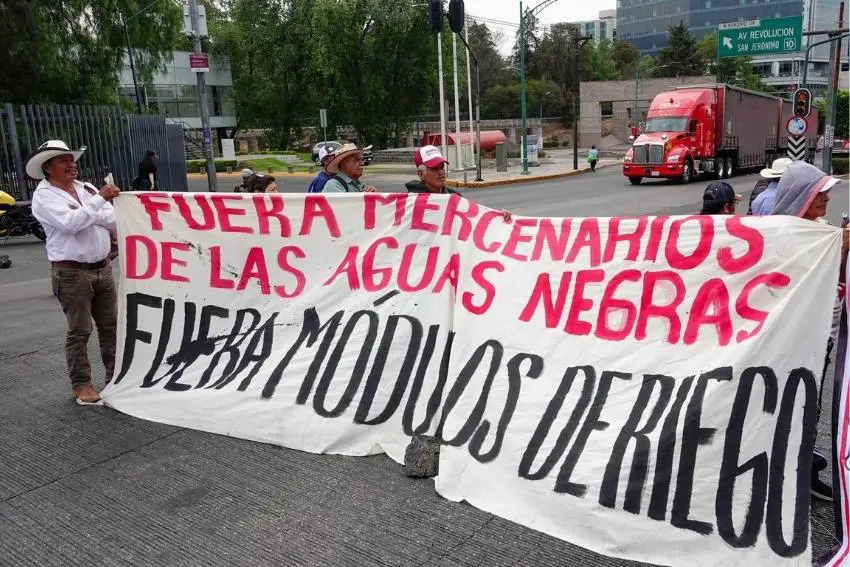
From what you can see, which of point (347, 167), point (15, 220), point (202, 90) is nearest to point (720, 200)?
point (347, 167)

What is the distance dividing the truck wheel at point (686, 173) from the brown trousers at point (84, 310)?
24.5 meters

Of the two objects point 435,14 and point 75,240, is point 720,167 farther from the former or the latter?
point 75,240

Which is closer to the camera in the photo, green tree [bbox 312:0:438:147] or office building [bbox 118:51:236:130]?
green tree [bbox 312:0:438:147]

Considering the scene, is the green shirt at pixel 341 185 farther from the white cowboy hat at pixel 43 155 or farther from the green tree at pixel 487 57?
the green tree at pixel 487 57

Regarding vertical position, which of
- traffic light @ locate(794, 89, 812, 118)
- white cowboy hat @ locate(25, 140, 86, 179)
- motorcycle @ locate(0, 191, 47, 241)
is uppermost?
traffic light @ locate(794, 89, 812, 118)

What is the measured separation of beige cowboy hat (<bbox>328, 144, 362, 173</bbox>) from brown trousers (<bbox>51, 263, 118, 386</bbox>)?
1799mm

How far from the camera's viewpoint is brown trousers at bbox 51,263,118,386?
4903 mm

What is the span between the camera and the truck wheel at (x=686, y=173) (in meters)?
26.7

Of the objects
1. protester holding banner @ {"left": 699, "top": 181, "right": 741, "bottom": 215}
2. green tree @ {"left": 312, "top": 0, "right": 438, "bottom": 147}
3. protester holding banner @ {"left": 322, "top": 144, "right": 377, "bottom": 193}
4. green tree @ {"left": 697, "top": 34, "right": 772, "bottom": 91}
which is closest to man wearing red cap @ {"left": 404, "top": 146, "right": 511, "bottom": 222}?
protester holding banner @ {"left": 322, "top": 144, "right": 377, "bottom": 193}

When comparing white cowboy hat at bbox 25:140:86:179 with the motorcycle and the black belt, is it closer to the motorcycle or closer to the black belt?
the black belt

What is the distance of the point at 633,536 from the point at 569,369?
0.79 meters

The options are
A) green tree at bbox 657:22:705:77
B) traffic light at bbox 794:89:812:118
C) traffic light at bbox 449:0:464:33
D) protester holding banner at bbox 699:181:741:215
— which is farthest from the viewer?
green tree at bbox 657:22:705:77

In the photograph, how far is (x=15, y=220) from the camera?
1470 centimetres

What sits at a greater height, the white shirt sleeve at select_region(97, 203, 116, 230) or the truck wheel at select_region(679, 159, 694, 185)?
the white shirt sleeve at select_region(97, 203, 116, 230)
